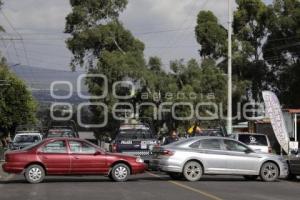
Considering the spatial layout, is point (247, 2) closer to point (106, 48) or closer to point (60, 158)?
point (106, 48)

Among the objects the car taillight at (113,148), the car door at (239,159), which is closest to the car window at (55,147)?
the car door at (239,159)

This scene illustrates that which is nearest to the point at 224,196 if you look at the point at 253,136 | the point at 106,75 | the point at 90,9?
the point at 253,136

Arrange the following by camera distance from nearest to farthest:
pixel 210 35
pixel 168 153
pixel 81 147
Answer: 1. pixel 81 147
2. pixel 168 153
3. pixel 210 35

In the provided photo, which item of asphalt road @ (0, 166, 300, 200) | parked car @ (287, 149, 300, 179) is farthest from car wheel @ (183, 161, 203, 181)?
parked car @ (287, 149, 300, 179)

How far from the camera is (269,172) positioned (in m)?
22.3

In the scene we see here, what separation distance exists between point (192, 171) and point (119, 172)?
7.67 ft

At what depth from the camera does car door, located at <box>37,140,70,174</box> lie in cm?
2067

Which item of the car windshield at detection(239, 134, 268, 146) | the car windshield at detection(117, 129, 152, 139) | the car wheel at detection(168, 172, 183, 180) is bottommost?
the car wheel at detection(168, 172, 183, 180)

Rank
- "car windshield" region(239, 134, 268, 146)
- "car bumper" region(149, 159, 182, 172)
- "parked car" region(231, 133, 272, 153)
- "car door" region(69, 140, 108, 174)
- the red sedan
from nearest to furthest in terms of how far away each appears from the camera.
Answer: the red sedan → "car door" region(69, 140, 108, 174) → "car bumper" region(149, 159, 182, 172) → "parked car" region(231, 133, 272, 153) → "car windshield" region(239, 134, 268, 146)

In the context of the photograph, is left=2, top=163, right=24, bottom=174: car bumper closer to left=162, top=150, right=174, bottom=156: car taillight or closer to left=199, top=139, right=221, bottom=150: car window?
left=162, top=150, right=174, bottom=156: car taillight

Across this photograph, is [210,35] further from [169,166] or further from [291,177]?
[169,166]

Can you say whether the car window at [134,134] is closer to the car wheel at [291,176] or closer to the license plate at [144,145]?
the license plate at [144,145]

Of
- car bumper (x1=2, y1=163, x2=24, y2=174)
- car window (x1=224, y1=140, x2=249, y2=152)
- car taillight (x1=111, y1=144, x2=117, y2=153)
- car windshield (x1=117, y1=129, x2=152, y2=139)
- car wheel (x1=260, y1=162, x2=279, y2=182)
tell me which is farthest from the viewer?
car windshield (x1=117, y1=129, x2=152, y2=139)

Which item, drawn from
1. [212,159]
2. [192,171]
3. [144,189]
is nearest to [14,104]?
[192,171]
